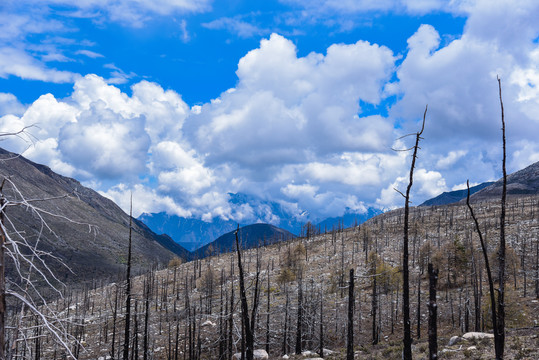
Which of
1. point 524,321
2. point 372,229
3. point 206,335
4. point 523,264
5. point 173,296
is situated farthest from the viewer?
point 372,229

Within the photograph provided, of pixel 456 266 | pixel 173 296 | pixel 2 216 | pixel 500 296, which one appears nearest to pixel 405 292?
pixel 500 296

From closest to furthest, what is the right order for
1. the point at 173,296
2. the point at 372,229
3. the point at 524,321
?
the point at 524,321 < the point at 173,296 < the point at 372,229

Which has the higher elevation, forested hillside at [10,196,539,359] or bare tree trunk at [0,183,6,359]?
bare tree trunk at [0,183,6,359]

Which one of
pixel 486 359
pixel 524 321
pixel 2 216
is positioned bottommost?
pixel 524 321

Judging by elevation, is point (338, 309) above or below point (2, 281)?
below

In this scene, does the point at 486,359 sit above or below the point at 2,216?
below

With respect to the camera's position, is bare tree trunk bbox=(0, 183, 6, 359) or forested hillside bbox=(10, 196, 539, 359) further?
forested hillside bbox=(10, 196, 539, 359)

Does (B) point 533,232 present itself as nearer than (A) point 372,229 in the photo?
Yes

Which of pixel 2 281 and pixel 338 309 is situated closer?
pixel 2 281

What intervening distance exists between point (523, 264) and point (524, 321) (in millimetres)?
50716

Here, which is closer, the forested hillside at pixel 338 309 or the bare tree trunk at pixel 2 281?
the bare tree trunk at pixel 2 281

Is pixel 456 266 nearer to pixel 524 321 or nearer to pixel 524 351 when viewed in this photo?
pixel 524 321

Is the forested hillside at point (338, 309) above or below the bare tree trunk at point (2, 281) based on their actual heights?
below

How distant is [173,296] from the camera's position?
121m
